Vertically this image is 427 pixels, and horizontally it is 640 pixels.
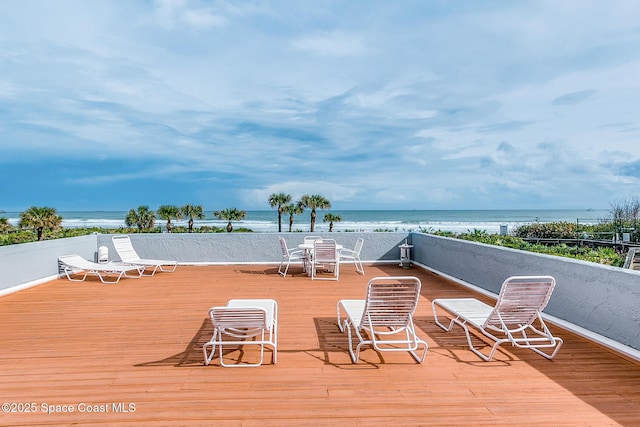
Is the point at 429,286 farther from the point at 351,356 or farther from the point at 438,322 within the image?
the point at 351,356

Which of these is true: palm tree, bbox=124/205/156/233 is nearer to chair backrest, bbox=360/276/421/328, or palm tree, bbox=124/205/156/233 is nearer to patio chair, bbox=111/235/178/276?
patio chair, bbox=111/235/178/276

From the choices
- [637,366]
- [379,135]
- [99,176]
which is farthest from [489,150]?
[99,176]

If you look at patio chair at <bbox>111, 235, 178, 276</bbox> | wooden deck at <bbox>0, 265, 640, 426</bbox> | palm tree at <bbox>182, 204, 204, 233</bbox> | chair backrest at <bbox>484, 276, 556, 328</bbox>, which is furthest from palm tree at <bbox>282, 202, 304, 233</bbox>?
chair backrest at <bbox>484, 276, 556, 328</bbox>

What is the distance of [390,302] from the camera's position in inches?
135

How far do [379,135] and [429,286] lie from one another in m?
30.9

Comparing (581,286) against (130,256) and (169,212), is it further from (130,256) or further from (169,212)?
(169,212)

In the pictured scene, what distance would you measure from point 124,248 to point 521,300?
27.7 ft

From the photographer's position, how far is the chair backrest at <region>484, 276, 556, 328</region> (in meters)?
3.42

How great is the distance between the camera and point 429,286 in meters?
6.89

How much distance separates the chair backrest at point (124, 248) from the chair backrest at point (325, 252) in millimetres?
4419

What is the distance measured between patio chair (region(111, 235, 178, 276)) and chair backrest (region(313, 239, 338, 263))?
340cm

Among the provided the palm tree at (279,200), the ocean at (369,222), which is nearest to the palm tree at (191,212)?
the palm tree at (279,200)

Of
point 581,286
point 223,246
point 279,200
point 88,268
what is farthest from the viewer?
point 279,200

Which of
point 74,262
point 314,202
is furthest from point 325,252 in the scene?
point 314,202
